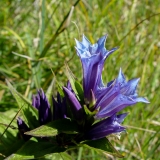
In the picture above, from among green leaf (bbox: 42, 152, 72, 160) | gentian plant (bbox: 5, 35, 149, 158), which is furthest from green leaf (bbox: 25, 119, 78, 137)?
green leaf (bbox: 42, 152, 72, 160)

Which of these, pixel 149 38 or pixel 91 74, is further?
pixel 149 38

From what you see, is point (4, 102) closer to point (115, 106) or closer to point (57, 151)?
point (57, 151)

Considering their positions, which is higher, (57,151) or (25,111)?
(25,111)

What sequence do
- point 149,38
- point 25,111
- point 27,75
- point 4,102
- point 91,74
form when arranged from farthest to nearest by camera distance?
1. point 149,38
2. point 27,75
3. point 4,102
4. point 25,111
5. point 91,74

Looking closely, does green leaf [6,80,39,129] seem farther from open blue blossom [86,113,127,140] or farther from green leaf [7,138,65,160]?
open blue blossom [86,113,127,140]

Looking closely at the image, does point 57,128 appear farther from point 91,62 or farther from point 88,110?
point 91,62

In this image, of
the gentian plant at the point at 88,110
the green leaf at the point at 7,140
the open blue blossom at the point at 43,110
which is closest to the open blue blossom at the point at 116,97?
the gentian plant at the point at 88,110

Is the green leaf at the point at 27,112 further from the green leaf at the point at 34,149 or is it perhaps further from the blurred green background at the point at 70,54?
the blurred green background at the point at 70,54

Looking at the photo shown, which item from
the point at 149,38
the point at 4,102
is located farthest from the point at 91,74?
the point at 149,38

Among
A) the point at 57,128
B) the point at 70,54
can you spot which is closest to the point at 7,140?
the point at 57,128
